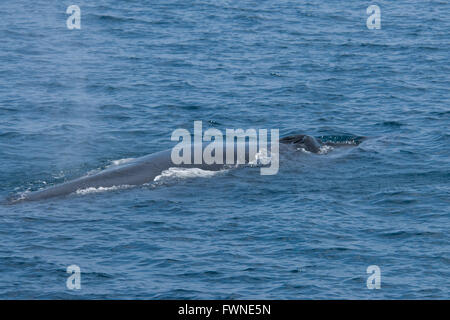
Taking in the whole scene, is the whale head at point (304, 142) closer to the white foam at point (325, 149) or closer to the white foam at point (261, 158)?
the white foam at point (325, 149)

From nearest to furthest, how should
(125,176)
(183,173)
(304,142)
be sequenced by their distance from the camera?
(125,176), (183,173), (304,142)

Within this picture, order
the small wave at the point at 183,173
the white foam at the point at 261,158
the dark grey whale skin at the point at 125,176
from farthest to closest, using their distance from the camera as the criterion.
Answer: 1. the white foam at the point at 261,158
2. the small wave at the point at 183,173
3. the dark grey whale skin at the point at 125,176

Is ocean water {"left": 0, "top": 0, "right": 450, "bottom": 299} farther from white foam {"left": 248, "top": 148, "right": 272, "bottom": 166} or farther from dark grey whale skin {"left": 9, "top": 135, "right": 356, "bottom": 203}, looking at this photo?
white foam {"left": 248, "top": 148, "right": 272, "bottom": 166}

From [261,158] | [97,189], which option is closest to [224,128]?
[261,158]

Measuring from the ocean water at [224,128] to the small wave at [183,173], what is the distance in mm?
198

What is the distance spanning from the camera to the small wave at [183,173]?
110 ft

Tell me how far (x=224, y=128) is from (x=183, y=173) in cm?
855

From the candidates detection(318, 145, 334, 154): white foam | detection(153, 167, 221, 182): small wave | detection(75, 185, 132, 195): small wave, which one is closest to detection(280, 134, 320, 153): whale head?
detection(318, 145, 334, 154): white foam

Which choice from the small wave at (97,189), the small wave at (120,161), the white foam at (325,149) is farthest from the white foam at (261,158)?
the small wave at (97,189)

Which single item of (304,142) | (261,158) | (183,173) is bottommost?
(183,173)

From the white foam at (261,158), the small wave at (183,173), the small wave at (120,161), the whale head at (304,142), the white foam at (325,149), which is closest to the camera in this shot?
the small wave at (183,173)

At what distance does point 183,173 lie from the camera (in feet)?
112

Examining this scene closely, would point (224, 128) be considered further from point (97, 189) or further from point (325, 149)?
point (97, 189)

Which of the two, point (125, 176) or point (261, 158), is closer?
point (125, 176)
